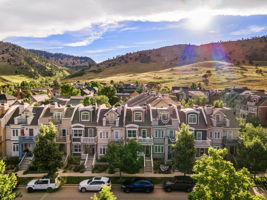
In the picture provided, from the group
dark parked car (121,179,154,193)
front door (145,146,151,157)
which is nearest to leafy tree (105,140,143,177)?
dark parked car (121,179,154,193)

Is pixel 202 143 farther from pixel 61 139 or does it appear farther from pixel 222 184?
pixel 61 139

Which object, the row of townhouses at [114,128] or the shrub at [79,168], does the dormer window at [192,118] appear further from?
the shrub at [79,168]

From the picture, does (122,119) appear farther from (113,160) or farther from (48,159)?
(48,159)

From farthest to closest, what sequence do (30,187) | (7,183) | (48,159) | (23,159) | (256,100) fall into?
(256,100), (23,159), (48,159), (30,187), (7,183)

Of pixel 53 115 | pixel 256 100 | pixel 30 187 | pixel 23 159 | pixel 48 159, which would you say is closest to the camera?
pixel 30 187

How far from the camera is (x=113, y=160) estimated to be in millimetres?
31922

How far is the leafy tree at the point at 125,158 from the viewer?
102 ft

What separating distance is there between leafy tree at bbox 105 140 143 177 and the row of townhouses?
5.07 m

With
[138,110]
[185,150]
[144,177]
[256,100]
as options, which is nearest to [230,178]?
[185,150]

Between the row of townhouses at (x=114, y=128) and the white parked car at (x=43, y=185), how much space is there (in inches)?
316

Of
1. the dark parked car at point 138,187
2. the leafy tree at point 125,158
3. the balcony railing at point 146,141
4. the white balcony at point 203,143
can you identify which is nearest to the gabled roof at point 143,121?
the balcony railing at point 146,141

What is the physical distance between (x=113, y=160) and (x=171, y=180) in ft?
28.3

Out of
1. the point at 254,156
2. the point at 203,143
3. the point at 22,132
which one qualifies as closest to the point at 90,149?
the point at 22,132

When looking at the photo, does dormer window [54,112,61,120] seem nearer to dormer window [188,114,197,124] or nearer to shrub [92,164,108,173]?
shrub [92,164,108,173]
